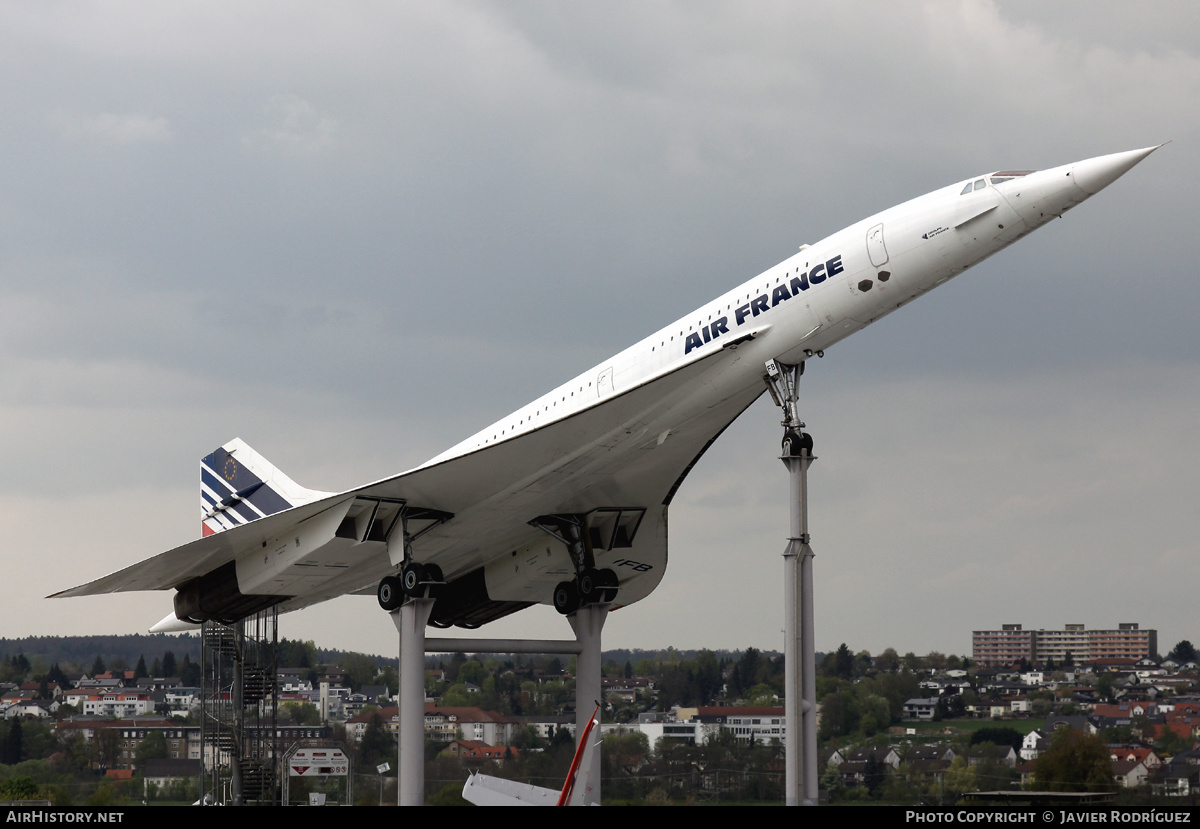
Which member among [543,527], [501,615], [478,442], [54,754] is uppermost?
[478,442]

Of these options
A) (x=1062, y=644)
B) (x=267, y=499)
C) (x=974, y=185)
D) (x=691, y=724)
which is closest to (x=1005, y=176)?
(x=974, y=185)

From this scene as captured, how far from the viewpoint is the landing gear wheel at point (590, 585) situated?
1909 centimetres

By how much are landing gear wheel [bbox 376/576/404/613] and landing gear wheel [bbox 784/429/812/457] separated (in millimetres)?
6619

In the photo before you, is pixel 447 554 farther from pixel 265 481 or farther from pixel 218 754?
pixel 218 754

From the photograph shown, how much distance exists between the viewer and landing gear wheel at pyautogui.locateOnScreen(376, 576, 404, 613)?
58.7 feet

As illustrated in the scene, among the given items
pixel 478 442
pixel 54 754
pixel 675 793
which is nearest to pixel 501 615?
pixel 478 442

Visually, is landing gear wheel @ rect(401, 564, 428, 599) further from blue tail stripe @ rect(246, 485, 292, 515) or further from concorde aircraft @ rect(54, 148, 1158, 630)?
blue tail stripe @ rect(246, 485, 292, 515)

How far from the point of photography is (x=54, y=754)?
36.0m

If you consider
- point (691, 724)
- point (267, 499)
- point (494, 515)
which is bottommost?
point (691, 724)

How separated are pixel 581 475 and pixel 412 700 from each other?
407cm

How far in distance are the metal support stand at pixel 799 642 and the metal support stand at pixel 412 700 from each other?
21.1ft

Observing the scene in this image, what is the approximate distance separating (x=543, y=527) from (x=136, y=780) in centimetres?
1740

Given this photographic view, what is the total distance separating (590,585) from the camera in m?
19.1

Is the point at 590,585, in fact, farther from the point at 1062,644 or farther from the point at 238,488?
the point at 1062,644
